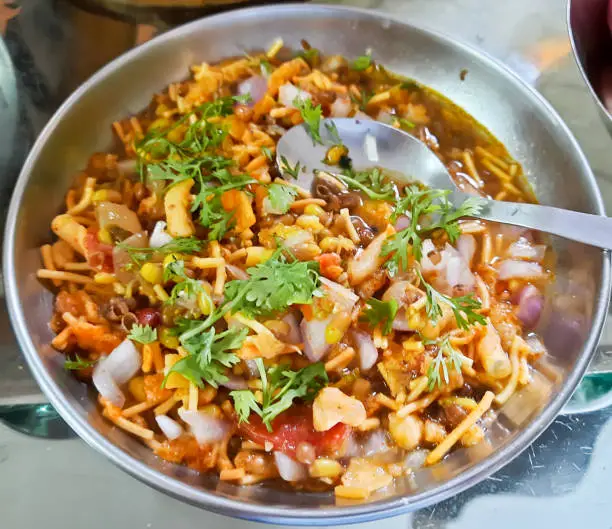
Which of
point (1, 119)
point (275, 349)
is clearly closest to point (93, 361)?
point (275, 349)

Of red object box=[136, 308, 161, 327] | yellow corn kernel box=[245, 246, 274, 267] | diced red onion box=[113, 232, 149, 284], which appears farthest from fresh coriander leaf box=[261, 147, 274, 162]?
red object box=[136, 308, 161, 327]

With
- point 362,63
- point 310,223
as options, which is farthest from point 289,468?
point 362,63

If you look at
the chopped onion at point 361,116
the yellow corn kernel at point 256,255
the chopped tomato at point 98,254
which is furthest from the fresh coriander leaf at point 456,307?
the chopped tomato at point 98,254

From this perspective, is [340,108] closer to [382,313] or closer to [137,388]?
[382,313]

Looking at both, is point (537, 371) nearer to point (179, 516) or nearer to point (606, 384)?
point (606, 384)

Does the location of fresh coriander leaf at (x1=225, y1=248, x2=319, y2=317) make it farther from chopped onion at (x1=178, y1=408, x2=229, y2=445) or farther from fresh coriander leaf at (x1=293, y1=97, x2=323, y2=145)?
fresh coriander leaf at (x1=293, y1=97, x2=323, y2=145)

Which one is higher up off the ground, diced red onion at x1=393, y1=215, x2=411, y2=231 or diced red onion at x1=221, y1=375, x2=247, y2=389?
diced red onion at x1=393, y1=215, x2=411, y2=231

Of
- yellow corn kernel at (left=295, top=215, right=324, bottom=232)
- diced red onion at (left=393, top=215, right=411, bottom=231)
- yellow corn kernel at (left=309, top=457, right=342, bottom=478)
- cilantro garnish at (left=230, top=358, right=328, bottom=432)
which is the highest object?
diced red onion at (left=393, top=215, right=411, bottom=231)
